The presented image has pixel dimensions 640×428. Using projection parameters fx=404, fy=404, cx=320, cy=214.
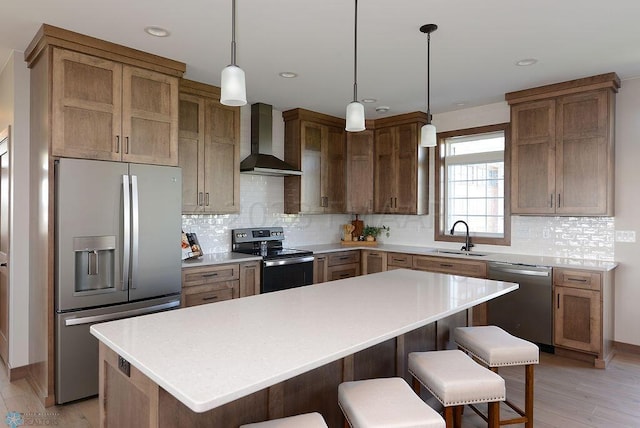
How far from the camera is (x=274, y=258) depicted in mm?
4258

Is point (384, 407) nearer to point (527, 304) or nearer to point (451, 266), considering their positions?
point (527, 304)

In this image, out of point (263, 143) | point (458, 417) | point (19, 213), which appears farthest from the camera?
point (263, 143)

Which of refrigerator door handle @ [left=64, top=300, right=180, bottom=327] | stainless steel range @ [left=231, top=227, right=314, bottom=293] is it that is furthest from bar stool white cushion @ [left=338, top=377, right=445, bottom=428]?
stainless steel range @ [left=231, top=227, right=314, bottom=293]

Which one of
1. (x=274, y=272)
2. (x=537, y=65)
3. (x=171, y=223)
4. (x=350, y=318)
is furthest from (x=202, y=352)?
(x=537, y=65)

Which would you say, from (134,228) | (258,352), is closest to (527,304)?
(258,352)

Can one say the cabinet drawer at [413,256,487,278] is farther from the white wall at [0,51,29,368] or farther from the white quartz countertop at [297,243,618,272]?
the white wall at [0,51,29,368]

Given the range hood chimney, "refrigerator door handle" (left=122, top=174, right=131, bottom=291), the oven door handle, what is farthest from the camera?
the range hood chimney

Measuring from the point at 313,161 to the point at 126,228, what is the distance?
2729 millimetres

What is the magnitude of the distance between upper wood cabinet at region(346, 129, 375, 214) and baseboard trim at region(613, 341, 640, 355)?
306 centimetres

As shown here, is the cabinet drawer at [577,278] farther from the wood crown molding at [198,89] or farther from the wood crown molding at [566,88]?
the wood crown molding at [198,89]

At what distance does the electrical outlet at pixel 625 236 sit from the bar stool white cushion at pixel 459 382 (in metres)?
2.92

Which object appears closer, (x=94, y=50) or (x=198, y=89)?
(x=94, y=50)

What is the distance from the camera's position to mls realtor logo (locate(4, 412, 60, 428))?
2.64 metres

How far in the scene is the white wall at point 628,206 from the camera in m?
3.86
